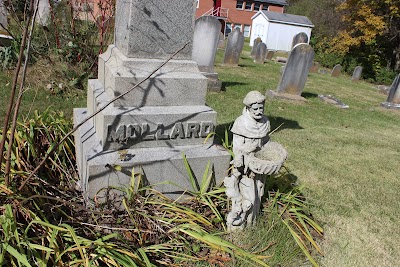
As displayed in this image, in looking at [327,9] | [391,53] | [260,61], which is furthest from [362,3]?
[327,9]

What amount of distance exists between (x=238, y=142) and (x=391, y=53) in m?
22.1

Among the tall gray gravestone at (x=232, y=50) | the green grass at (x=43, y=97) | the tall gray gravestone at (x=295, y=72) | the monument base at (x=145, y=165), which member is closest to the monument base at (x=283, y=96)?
the tall gray gravestone at (x=295, y=72)

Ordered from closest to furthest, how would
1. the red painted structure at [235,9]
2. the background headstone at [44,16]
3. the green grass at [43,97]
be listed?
the green grass at [43,97] → the background headstone at [44,16] → the red painted structure at [235,9]

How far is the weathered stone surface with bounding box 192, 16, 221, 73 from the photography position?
8961 millimetres

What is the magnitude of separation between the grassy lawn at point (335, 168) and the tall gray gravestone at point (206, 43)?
0.82m

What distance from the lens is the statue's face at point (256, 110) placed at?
2.77 meters

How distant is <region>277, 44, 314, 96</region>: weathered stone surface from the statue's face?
660 cm

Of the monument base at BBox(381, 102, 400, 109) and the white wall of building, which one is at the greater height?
the white wall of building

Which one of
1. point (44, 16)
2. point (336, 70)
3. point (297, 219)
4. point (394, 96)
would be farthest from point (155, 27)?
point (336, 70)

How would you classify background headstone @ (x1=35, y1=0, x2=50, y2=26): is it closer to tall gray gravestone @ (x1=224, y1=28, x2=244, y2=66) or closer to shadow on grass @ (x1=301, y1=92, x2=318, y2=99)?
tall gray gravestone @ (x1=224, y1=28, x2=244, y2=66)

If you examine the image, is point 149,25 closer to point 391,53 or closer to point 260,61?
point 260,61

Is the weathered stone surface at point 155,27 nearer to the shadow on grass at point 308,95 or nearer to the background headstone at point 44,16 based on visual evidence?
the background headstone at point 44,16

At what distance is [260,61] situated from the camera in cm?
1838

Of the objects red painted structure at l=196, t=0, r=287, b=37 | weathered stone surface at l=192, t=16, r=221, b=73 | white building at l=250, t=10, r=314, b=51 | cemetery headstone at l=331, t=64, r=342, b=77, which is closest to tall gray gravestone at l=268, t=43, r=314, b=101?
weathered stone surface at l=192, t=16, r=221, b=73
